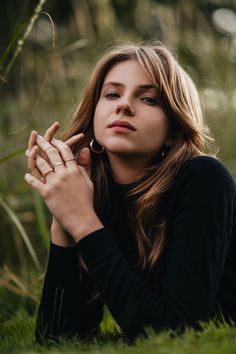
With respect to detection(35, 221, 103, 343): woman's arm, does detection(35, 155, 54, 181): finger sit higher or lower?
higher

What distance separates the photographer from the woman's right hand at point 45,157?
2426 mm

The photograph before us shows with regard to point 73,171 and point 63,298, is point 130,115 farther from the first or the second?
point 63,298

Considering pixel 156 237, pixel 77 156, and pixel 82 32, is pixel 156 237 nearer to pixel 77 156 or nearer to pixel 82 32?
pixel 77 156

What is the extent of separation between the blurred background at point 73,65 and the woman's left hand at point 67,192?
1.38 metres

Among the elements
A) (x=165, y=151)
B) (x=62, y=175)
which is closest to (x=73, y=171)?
(x=62, y=175)

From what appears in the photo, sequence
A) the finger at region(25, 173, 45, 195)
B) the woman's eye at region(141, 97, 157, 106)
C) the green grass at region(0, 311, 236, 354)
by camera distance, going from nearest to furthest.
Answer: the green grass at region(0, 311, 236, 354) < the finger at region(25, 173, 45, 195) < the woman's eye at region(141, 97, 157, 106)

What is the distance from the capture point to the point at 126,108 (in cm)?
235

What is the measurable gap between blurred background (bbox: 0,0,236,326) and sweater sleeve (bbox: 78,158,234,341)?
5.18 feet

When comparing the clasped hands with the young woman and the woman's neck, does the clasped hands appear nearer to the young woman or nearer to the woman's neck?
the young woman

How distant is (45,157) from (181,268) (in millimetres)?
693

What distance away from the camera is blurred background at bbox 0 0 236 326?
4148 mm

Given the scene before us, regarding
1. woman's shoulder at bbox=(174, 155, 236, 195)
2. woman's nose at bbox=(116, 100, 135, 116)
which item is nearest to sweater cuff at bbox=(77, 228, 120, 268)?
woman's shoulder at bbox=(174, 155, 236, 195)

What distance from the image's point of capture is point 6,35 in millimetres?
5340

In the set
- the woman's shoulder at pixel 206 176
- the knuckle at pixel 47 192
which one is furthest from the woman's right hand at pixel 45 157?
the woman's shoulder at pixel 206 176
